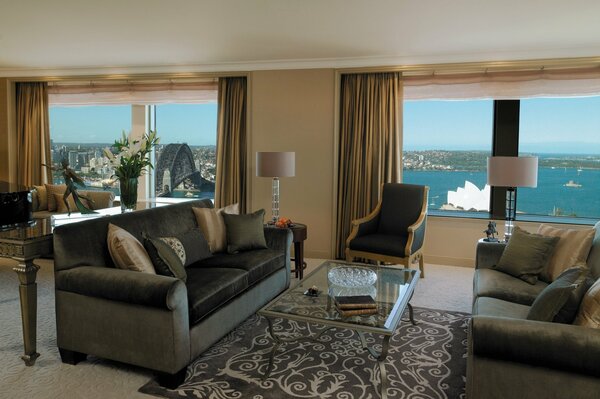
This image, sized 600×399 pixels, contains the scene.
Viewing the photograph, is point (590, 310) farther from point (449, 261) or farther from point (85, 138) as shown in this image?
point (85, 138)

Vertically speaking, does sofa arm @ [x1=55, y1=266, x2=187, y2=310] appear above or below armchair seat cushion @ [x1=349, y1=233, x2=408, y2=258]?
above

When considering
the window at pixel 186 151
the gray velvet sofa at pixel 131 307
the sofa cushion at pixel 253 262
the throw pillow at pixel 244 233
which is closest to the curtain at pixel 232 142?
the window at pixel 186 151

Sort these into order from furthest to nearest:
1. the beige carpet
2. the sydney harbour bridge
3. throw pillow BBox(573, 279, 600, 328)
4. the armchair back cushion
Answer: the sydney harbour bridge
the armchair back cushion
the beige carpet
throw pillow BBox(573, 279, 600, 328)

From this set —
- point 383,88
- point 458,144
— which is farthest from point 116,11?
point 458,144

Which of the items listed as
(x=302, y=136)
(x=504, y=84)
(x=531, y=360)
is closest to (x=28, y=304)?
(x=531, y=360)

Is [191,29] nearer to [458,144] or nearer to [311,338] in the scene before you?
[311,338]

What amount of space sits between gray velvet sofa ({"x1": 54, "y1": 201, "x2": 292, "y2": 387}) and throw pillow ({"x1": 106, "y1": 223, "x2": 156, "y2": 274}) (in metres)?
0.10

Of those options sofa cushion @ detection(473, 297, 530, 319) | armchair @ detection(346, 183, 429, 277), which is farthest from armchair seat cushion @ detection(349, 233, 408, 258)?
sofa cushion @ detection(473, 297, 530, 319)

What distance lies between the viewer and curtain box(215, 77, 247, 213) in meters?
6.29

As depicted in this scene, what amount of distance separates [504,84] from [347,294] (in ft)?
11.8

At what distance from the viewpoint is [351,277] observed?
347cm

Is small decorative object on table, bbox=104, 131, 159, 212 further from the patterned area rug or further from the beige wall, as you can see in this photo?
the beige wall

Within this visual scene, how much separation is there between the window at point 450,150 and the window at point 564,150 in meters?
0.49

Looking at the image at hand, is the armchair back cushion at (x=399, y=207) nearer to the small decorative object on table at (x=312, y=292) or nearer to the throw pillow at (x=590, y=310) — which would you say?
Result: the small decorative object on table at (x=312, y=292)
